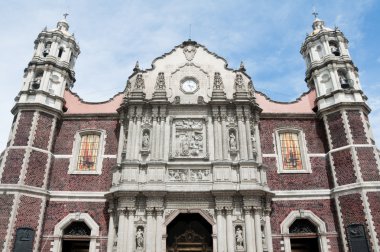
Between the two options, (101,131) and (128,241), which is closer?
(128,241)

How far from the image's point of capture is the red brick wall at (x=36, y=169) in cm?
1923

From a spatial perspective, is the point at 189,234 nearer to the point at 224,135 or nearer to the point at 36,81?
the point at 224,135

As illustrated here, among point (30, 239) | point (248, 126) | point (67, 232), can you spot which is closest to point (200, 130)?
point (248, 126)

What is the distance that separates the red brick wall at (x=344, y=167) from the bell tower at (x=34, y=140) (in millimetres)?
15416

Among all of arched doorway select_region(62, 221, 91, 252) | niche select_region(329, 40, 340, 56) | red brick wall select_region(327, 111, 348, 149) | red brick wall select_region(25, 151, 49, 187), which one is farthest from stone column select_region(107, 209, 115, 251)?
niche select_region(329, 40, 340, 56)

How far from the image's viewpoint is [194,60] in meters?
23.6

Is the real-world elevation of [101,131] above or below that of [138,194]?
above

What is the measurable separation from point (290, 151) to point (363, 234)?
5756 millimetres

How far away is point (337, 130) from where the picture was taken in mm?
20641

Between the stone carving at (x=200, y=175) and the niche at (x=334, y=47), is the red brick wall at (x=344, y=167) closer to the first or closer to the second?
the stone carving at (x=200, y=175)

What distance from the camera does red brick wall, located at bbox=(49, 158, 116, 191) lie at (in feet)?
66.0

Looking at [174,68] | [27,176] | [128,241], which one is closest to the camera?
[128,241]

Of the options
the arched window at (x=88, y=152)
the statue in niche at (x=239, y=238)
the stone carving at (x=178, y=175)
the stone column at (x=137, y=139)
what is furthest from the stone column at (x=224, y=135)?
the arched window at (x=88, y=152)

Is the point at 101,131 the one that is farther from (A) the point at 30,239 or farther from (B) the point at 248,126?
(B) the point at 248,126
